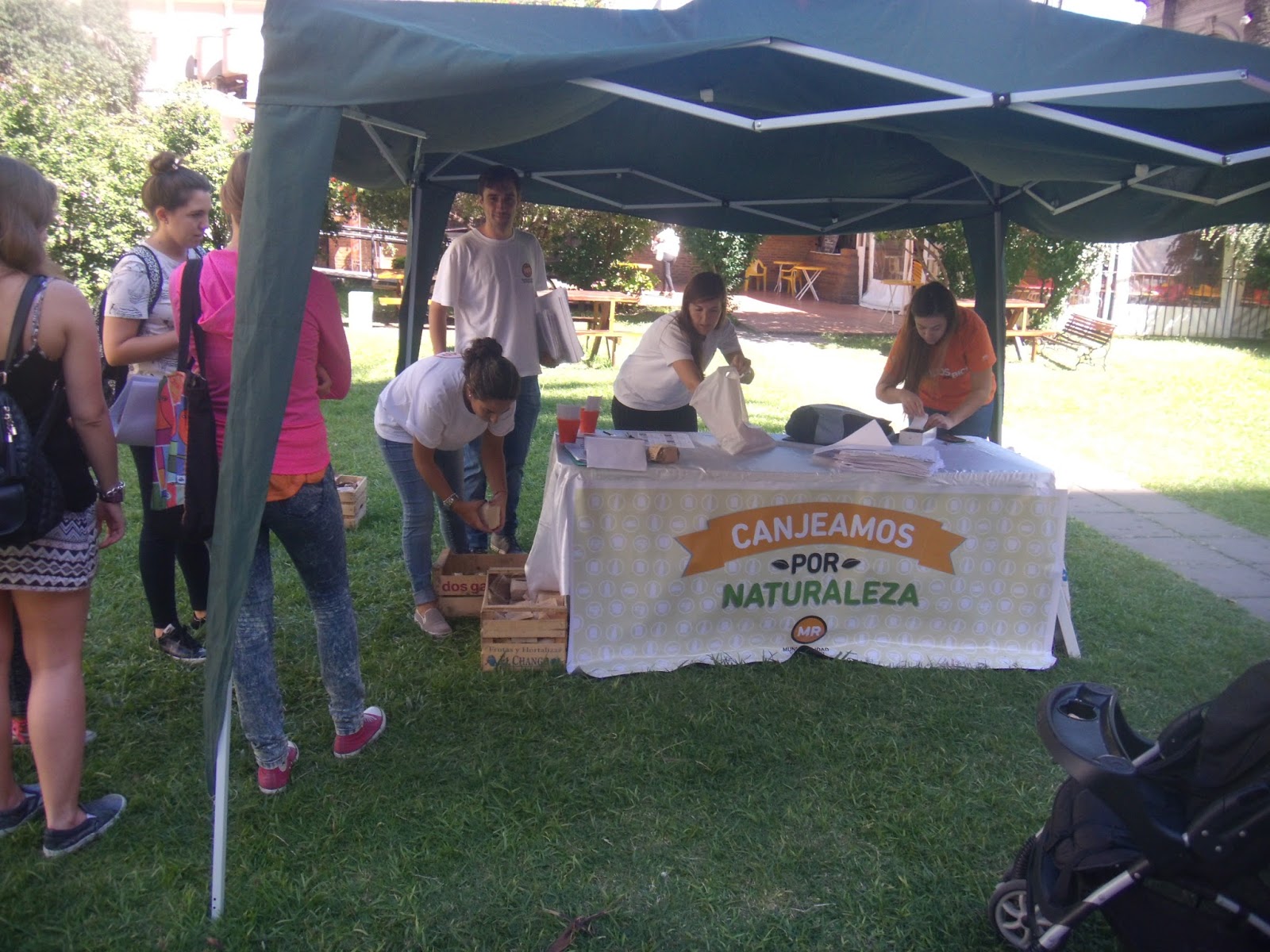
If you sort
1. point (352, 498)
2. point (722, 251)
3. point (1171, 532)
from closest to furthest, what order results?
point (352, 498) < point (1171, 532) < point (722, 251)

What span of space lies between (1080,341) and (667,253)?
726 centimetres

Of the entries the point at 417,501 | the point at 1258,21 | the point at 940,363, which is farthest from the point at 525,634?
the point at 1258,21

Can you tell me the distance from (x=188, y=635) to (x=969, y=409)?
3.74 meters

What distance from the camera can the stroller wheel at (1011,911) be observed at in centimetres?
230

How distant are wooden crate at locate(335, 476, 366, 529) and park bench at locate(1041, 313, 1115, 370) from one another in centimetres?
1081

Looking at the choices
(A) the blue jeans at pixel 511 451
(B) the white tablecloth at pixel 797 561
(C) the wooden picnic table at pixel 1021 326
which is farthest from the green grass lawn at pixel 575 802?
(C) the wooden picnic table at pixel 1021 326

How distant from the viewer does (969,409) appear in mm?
4598

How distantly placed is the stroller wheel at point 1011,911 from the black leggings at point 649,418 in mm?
2655

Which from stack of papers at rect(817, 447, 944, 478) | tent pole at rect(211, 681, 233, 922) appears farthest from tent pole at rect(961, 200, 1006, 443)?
tent pole at rect(211, 681, 233, 922)

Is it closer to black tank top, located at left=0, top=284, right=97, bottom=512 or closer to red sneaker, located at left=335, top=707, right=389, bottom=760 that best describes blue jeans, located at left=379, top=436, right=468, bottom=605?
red sneaker, located at left=335, top=707, right=389, bottom=760

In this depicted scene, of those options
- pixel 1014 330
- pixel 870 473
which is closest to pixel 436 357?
pixel 870 473

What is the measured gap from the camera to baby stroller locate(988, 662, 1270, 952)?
1.91m

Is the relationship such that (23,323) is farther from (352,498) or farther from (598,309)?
(598,309)

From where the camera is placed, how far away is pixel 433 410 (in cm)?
324
